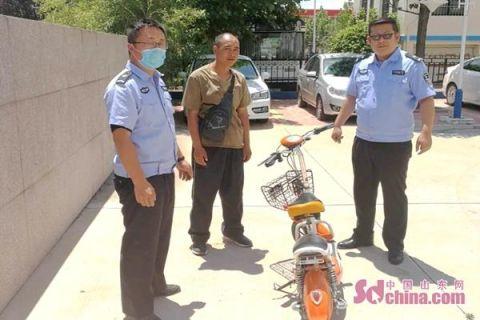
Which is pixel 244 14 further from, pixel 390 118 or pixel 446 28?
pixel 446 28

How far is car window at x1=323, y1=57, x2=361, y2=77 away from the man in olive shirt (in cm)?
787

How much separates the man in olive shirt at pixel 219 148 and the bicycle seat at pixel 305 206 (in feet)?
3.90

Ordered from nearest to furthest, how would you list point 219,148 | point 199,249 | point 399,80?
point 399,80, point 219,148, point 199,249

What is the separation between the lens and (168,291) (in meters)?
3.68

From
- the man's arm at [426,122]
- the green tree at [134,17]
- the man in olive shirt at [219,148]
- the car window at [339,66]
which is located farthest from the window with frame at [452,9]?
the man in olive shirt at [219,148]

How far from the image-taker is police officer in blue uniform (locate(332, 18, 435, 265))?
4.00m

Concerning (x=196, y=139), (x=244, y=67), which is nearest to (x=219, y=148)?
(x=196, y=139)

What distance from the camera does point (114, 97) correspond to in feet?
9.34

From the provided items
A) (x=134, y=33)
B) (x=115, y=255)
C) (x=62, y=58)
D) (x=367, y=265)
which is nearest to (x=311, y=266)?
(x=367, y=265)

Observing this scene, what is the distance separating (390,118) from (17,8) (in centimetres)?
446

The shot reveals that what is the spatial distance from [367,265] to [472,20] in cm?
2655

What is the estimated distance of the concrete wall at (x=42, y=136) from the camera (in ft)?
11.3

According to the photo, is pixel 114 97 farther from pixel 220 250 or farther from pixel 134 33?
pixel 220 250

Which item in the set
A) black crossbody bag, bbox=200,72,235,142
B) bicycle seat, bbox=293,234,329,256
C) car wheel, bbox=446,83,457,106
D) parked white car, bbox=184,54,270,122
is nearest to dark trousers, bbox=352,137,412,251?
black crossbody bag, bbox=200,72,235,142
